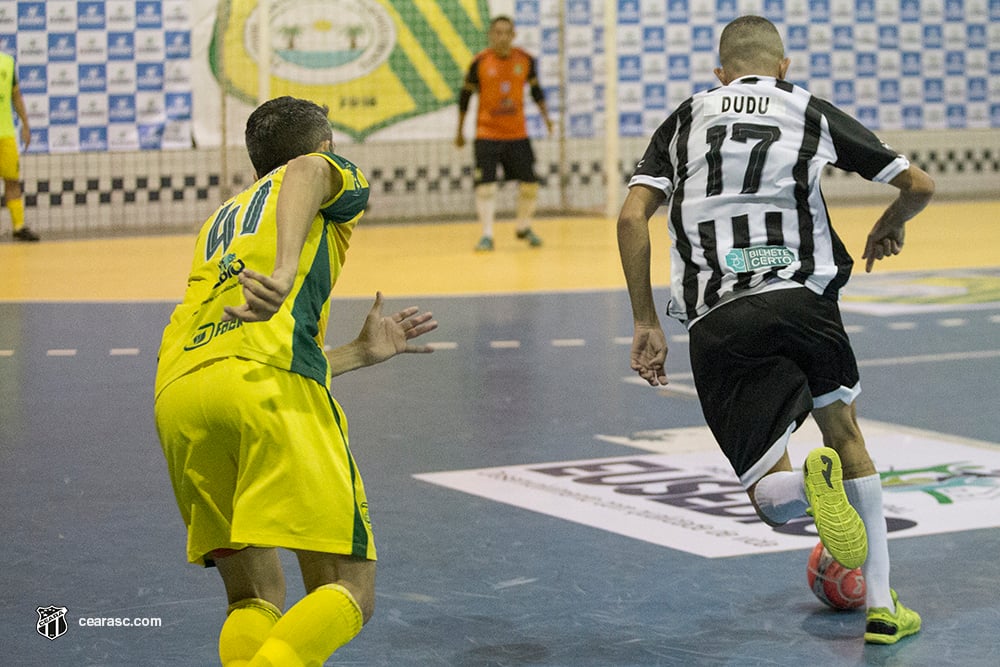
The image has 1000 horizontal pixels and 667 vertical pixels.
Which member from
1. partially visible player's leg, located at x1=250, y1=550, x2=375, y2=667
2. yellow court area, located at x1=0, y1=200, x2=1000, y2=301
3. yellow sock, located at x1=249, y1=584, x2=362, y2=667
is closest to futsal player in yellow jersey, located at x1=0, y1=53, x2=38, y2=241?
yellow court area, located at x1=0, y1=200, x2=1000, y2=301

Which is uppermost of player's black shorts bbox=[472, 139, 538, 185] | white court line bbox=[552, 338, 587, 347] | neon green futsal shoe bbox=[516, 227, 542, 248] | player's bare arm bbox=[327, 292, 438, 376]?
player's bare arm bbox=[327, 292, 438, 376]

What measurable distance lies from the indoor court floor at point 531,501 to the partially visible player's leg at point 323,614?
687mm

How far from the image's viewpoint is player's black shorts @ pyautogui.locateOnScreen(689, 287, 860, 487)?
398 cm

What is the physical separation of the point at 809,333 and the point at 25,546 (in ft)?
8.37

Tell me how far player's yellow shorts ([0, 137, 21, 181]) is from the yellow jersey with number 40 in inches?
497

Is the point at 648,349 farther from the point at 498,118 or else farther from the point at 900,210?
the point at 498,118

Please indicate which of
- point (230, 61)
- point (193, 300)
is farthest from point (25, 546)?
point (230, 61)

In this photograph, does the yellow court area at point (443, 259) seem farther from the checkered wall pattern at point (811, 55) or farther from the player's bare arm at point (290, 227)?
the player's bare arm at point (290, 227)

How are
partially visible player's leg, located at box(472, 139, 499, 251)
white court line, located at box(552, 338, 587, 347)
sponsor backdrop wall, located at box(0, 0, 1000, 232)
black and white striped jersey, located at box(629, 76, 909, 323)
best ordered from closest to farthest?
1. black and white striped jersey, located at box(629, 76, 909, 323)
2. white court line, located at box(552, 338, 587, 347)
3. partially visible player's leg, located at box(472, 139, 499, 251)
4. sponsor backdrop wall, located at box(0, 0, 1000, 232)

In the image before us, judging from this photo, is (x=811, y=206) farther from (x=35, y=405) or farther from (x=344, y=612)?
(x=35, y=405)

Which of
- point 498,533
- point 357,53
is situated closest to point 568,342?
point 498,533

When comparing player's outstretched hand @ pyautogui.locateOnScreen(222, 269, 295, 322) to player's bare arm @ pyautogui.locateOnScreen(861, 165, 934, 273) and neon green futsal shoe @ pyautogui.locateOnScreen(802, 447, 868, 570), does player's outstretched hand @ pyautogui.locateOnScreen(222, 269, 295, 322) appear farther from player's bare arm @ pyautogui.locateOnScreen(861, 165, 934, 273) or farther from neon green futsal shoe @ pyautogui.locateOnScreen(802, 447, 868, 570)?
player's bare arm @ pyautogui.locateOnScreen(861, 165, 934, 273)

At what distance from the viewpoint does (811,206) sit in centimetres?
408

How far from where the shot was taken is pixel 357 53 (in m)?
17.6
